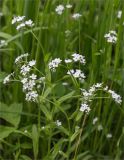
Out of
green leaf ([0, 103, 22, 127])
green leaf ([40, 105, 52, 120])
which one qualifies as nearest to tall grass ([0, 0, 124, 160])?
→ green leaf ([0, 103, 22, 127])

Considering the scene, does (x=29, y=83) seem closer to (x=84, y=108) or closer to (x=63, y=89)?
(x=84, y=108)

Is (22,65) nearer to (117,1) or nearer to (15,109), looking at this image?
(15,109)

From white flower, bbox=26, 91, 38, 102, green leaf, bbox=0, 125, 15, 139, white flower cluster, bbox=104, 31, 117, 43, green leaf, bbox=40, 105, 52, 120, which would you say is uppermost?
white flower cluster, bbox=104, 31, 117, 43

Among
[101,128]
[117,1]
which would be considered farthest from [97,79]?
[117,1]

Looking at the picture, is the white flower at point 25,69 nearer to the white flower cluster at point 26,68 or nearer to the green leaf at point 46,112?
the white flower cluster at point 26,68

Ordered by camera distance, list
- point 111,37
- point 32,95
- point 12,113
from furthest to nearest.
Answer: point 12,113 < point 111,37 < point 32,95

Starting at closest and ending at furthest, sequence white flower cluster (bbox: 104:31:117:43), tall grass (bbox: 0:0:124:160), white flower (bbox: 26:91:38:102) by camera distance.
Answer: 1. white flower (bbox: 26:91:38:102)
2. white flower cluster (bbox: 104:31:117:43)
3. tall grass (bbox: 0:0:124:160)

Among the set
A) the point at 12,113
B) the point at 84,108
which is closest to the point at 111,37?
the point at 84,108

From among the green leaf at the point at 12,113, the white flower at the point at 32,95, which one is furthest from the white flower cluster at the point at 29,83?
the green leaf at the point at 12,113

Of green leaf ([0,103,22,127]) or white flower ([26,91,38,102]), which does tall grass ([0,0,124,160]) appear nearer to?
green leaf ([0,103,22,127])
